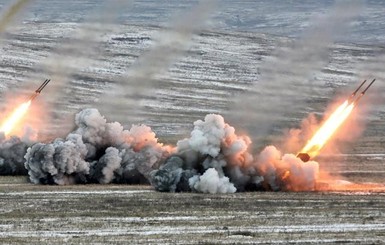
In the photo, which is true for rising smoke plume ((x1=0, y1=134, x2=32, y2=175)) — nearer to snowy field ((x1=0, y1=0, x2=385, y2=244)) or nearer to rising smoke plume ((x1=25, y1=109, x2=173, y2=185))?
snowy field ((x1=0, y1=0, x2=385, y2=244))

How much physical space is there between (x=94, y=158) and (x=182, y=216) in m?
14.4

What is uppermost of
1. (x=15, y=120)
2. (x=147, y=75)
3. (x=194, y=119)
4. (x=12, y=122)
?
(x=12, y=122)

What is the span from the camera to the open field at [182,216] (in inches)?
1756

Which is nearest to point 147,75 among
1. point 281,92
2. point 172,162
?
point 281,92

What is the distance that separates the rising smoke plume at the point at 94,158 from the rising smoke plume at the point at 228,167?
3.03 m

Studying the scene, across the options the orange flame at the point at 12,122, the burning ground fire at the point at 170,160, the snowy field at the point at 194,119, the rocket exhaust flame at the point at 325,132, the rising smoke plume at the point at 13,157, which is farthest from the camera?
the orange flame at the point at 12,122

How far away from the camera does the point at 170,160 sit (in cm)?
5875

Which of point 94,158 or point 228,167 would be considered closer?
point 228,167

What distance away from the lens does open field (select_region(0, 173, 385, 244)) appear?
146ft

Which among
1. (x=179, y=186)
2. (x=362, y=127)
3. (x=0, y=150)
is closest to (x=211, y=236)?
(x=179, y=186)

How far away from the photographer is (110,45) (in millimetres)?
156375

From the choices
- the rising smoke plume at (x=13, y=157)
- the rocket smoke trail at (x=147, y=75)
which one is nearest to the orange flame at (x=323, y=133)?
the rising smoke plume at (x=13, y=157)

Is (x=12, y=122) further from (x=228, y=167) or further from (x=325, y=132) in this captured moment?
(x=228, y=167)

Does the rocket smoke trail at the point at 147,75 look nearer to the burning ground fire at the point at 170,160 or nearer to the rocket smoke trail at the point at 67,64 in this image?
the rocket smoke trail at the point at 67,64
